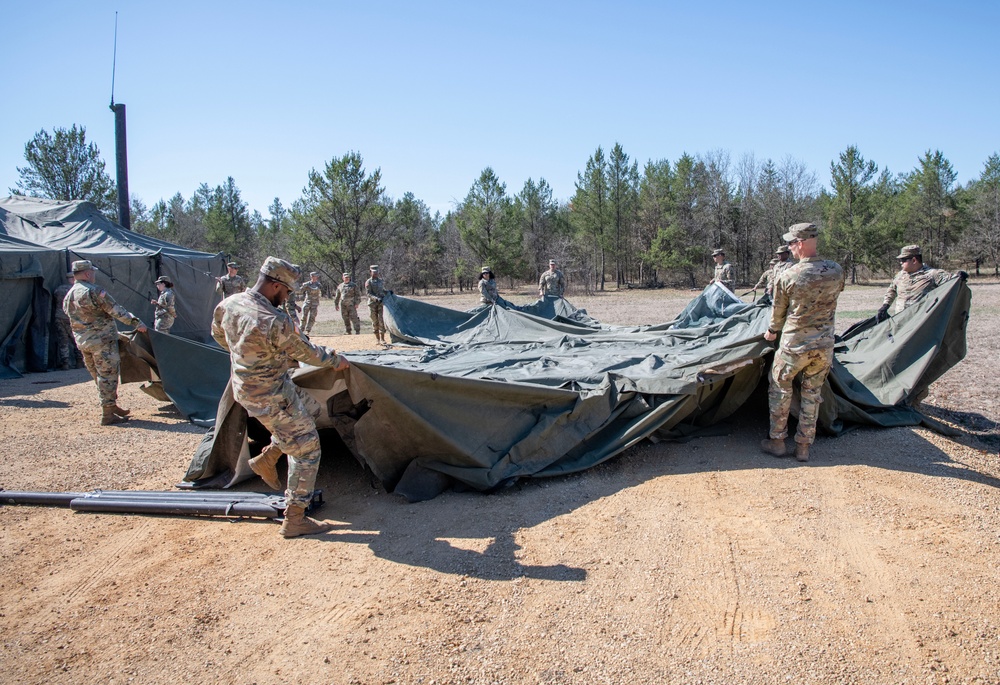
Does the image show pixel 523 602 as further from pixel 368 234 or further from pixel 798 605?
pixel 368 234

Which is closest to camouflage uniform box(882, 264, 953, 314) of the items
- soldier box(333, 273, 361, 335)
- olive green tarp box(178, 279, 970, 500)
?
olive green tarp box(178, 279, 970, 500)

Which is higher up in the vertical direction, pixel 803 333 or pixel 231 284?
pixel 231 284

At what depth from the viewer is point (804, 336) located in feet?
14.0

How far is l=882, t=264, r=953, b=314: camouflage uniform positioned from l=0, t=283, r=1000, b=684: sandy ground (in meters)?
Answer: 1.78

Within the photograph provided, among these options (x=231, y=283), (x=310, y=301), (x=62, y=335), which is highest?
(x=231, y=283)

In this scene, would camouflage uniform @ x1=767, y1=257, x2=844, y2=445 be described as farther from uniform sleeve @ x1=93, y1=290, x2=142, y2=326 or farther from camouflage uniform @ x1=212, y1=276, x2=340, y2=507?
uniform sleeve @ x1=93, y1=290, x2=142, y2=326

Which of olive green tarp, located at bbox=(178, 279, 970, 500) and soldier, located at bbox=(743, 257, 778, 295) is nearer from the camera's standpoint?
olive green tarp, located at bbox=(178, 279, 970, 500)

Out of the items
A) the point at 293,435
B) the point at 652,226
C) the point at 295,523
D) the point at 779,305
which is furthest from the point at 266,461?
the point at 652,226

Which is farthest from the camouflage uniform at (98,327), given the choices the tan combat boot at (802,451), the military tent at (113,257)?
the tan combat boot at (802,451)

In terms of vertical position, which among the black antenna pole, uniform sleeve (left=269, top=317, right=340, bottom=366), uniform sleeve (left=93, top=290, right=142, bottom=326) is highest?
the black antenna pole

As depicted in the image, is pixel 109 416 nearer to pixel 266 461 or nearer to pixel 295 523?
pixel 266 461

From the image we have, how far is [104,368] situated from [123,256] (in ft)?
20.9

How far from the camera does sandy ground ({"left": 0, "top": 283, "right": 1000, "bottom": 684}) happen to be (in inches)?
97.9

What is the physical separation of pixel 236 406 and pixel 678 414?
3226 millimetres
